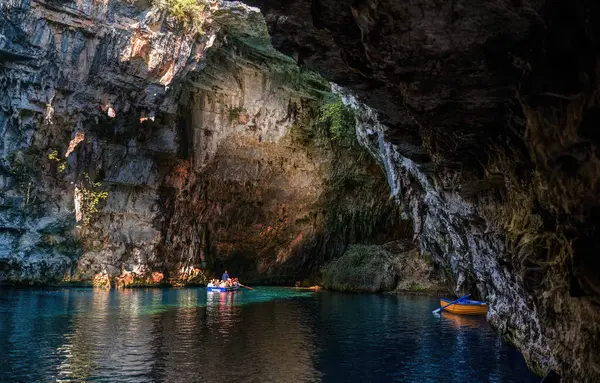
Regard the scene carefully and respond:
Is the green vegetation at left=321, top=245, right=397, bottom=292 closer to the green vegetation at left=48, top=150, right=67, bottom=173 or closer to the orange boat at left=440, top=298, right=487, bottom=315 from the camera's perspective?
the orange boat at left=440, top=298, right=487, bottom=315

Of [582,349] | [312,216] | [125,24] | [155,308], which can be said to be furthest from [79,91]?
[582,349]

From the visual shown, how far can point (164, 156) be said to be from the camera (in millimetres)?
34688

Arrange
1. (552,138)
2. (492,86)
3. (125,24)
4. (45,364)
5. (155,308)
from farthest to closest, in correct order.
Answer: (125,24)
(155,308)
(45,364)
(492,86)
(552,138)

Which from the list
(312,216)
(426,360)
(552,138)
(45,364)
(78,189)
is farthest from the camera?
(312,216)

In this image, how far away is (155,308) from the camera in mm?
22328

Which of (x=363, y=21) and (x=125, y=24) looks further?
(x=125, y=24)

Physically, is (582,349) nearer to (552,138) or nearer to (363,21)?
(552,138)

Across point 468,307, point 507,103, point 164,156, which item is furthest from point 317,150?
point 507,103

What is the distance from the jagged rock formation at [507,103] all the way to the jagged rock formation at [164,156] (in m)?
21.5

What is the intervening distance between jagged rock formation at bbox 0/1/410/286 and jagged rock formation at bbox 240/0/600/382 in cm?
2148

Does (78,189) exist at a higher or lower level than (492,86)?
higher

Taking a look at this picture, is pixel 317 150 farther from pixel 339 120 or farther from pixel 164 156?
pixel 164 156

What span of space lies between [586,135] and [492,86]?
1.69 metres

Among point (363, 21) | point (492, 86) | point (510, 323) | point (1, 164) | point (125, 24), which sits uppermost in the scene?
point (125, 24)
